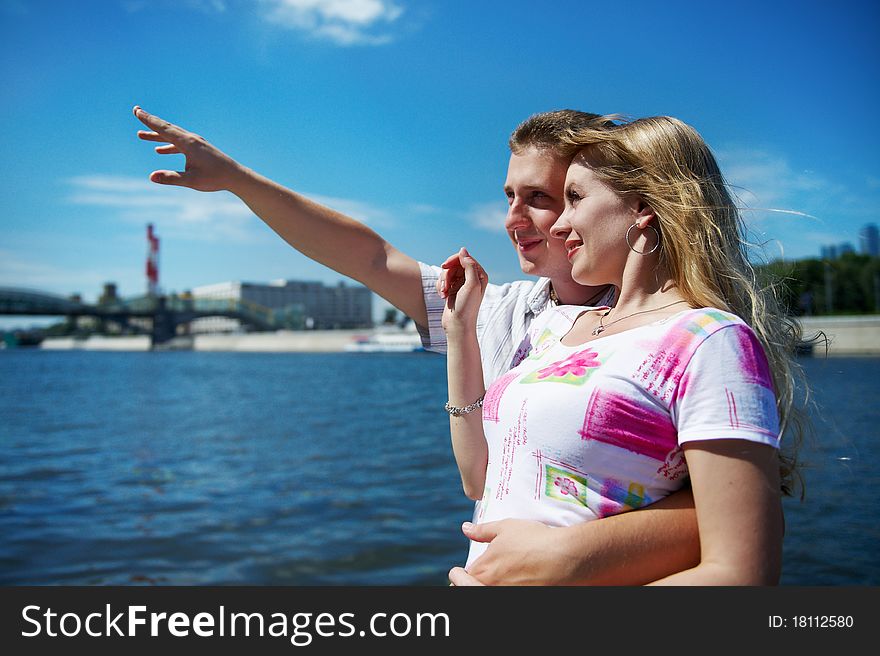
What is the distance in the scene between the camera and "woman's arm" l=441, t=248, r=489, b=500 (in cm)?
168

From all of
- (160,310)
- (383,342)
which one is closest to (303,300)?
(160,310)

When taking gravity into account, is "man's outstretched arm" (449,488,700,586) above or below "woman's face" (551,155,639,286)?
below

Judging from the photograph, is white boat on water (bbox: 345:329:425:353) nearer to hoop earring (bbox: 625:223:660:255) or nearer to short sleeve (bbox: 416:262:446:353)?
short sleeve (bbox: 416:262:446:353)

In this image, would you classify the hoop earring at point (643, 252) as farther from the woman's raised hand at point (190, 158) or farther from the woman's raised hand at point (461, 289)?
the woman's raised hand at point (190, 158)

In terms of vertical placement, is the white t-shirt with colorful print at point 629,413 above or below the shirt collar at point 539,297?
below

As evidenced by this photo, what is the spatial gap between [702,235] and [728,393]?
12.9 inches

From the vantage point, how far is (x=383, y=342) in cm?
6500

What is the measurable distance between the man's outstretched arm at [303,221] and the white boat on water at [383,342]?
5830 cm

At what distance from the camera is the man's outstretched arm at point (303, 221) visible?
1725 millimetres

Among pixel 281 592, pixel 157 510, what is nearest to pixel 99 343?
pixel 157 510

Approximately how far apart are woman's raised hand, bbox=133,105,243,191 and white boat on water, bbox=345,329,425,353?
192ft

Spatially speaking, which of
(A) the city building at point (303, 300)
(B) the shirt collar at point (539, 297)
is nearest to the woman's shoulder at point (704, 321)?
(B) the shirt collar at point (539, 297)

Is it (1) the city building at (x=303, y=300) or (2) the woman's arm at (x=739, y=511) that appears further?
(1) the city building at (x=303, y=300)

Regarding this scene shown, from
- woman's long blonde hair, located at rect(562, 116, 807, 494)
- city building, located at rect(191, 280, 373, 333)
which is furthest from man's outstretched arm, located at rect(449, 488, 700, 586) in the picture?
city building, located at rect(191, 280, 373, 333)
